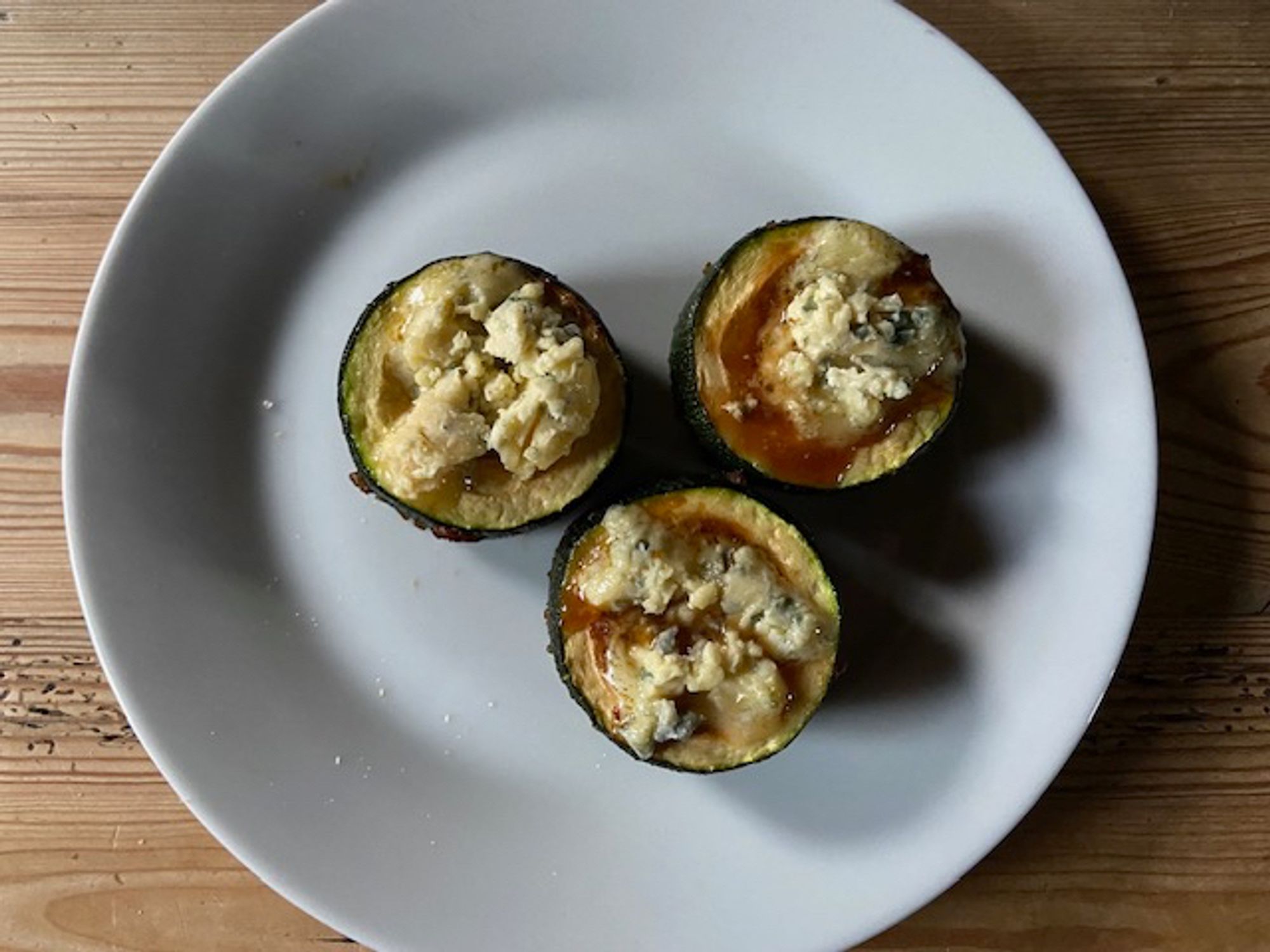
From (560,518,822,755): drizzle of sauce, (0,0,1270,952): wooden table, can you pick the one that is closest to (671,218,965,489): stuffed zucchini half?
(560,518,822,755): drizzle of sauce

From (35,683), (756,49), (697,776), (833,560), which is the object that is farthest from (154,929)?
(756,49)

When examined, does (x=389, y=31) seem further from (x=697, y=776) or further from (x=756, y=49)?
(x=697, y=776)

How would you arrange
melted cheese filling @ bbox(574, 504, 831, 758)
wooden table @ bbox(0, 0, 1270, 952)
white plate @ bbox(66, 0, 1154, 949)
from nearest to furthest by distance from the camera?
melted cheese filling @ bbox(574, 504, 831, 758) → white plate @ bbox(66, 0, 1154, 949) → wooden table @ bbox(0, 0, 1270, 952)

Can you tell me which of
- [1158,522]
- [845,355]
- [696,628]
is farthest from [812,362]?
[1158,522]

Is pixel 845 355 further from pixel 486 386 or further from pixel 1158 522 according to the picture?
pixel 1158 522

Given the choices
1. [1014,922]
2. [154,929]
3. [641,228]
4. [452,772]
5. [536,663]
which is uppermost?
[641,228]

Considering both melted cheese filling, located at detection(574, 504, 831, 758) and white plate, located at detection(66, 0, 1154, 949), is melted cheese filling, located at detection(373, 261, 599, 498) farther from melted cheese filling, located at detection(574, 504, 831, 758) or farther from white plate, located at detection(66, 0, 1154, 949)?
white plate, located at detection(66, 0, 1154, 949)
